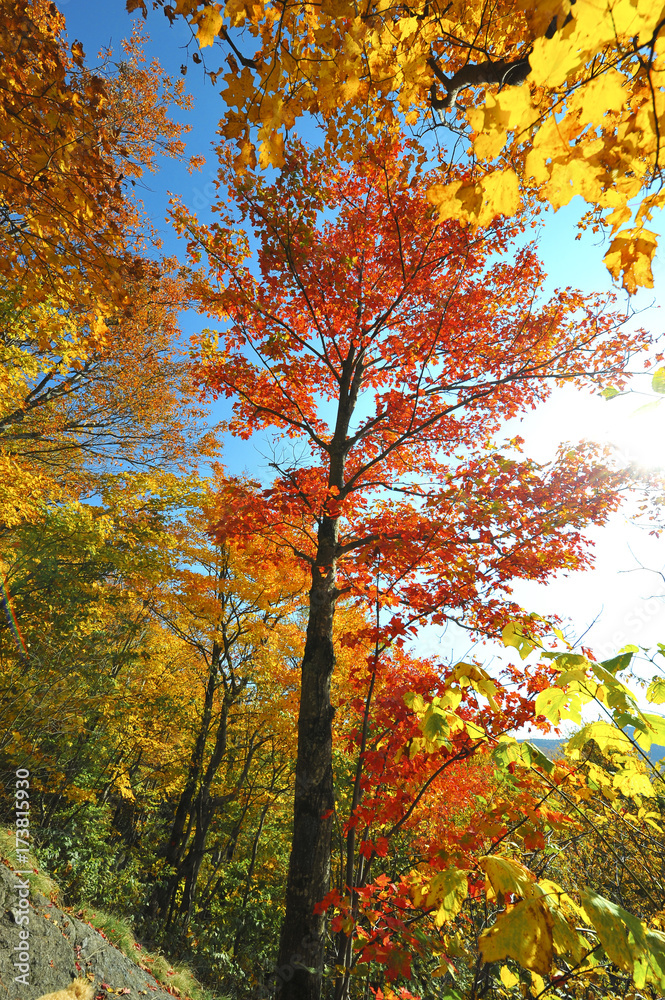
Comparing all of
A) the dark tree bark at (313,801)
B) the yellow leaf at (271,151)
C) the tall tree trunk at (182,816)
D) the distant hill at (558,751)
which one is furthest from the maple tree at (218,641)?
the yellow leaf at (271,151)

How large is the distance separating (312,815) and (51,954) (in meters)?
3.55

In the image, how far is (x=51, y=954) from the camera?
14.1 ft

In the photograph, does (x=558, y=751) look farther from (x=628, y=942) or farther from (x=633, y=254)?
(x=633, y=254)

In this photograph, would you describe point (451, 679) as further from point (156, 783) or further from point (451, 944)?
point (156, 783)

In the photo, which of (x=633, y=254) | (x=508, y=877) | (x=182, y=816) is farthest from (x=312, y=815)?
(x=182, y=816)

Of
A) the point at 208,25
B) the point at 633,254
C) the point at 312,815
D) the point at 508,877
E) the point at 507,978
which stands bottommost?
the point at 507,978

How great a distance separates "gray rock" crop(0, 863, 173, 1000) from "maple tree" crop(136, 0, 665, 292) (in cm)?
683

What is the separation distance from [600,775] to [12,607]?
9348mm

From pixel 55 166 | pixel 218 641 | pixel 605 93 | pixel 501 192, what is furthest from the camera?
pixel 218 641

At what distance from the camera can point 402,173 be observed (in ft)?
14.7

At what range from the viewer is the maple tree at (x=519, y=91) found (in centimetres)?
104

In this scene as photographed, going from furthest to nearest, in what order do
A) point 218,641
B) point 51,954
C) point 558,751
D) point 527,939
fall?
point 218,641 < point 558,751 < point 51,954 < point 527,939

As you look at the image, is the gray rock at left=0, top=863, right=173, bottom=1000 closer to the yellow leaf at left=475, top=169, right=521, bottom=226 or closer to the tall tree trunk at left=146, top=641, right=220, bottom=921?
the tall tree trunk at left=146, top=641, right=220, bottom=921

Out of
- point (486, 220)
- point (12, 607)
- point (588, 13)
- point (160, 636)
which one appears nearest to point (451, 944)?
point (486, 220)
